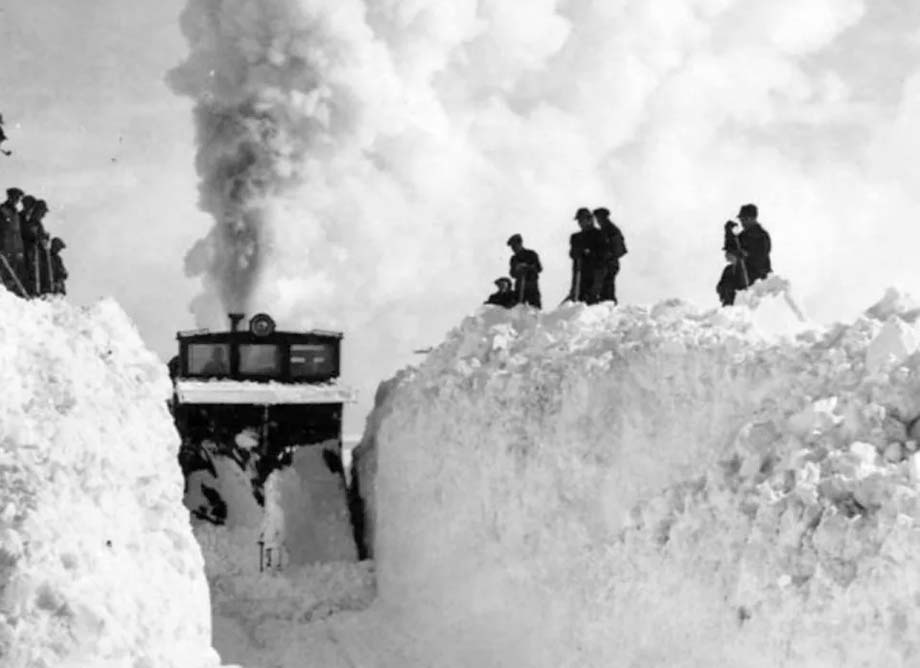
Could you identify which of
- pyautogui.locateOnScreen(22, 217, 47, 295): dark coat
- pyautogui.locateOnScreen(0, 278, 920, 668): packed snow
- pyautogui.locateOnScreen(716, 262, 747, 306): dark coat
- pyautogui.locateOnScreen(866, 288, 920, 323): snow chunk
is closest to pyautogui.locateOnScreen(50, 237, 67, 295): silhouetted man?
pyautogui.locateOnScreen(22, 217, 47, 295): dark coat

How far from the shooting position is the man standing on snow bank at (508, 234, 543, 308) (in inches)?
622

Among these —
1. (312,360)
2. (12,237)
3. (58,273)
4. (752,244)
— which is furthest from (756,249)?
(58,273)

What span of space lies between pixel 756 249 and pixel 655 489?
4.20m

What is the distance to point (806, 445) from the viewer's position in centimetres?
870

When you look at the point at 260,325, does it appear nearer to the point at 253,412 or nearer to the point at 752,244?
the point at 253,412

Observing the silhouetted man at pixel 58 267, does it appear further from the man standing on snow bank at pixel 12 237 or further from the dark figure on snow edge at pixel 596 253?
the dark figure on snow edge at pixel 596 253

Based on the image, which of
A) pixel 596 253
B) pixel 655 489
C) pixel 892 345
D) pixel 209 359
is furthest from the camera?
pixel 209 359

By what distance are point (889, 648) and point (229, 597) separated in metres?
8.64

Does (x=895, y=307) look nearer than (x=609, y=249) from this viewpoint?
Yes

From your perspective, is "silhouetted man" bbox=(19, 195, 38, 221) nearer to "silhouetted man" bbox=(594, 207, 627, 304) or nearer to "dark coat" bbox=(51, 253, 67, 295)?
"dark coat" bbox=(51, 253, 67, 295)

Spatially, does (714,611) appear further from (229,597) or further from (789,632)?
(229,597)

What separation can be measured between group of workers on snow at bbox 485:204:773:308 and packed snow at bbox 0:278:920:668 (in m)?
1.23

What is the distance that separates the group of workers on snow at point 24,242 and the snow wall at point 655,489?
17.0ft

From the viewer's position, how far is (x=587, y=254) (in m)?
14.6
